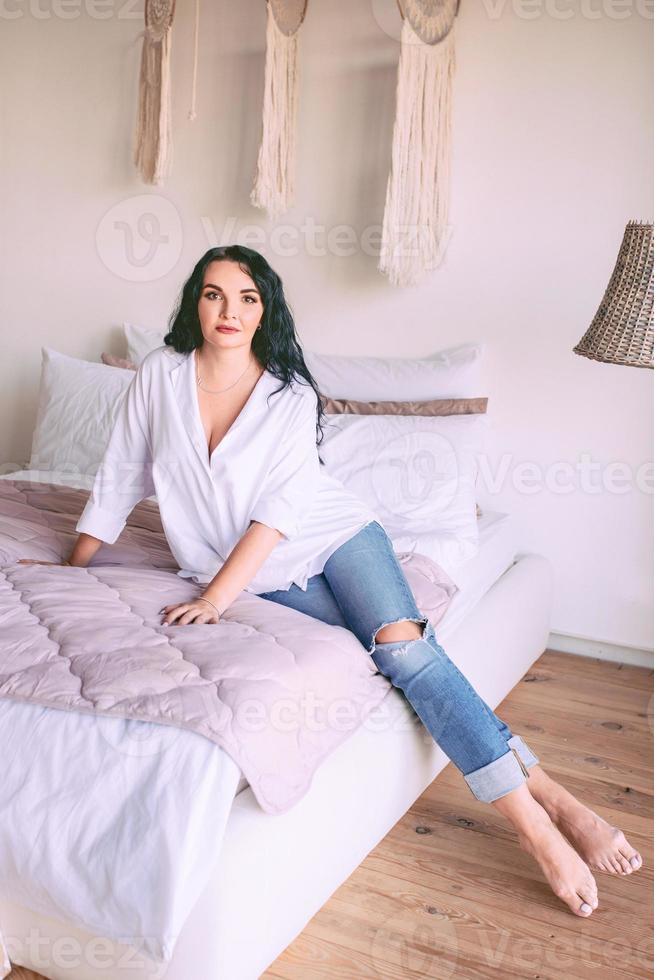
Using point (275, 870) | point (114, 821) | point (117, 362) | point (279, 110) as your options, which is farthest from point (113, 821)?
point (279, 110)

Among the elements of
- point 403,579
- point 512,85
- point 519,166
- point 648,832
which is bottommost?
point 648,832

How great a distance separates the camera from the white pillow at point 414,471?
2420 millimetres

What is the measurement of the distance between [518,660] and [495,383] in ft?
2.53

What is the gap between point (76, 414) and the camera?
2.86 meters

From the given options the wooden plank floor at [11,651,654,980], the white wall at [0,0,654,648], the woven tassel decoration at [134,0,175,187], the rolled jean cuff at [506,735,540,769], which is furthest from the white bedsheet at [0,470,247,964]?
the woven tassel decoration at [134,0,175,187]

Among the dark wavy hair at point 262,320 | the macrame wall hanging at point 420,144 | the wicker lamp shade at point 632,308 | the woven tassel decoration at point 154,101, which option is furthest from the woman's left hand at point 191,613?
the woven tassel decoration at point 154,101

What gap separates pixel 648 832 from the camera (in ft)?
6.34

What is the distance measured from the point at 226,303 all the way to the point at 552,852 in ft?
3.61

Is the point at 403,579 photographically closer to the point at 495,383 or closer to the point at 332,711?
the point at 332,711

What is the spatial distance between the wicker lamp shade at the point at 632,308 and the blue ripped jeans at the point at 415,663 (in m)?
0.69

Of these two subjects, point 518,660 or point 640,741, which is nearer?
point 640,741

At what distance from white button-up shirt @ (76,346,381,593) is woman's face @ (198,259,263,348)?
0.27ft

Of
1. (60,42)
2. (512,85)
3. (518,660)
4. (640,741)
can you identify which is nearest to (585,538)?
(518,660)

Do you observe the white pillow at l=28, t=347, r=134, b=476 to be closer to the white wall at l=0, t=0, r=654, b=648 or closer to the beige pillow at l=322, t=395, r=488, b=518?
the white wall at l=0, t=0, r=654, b=648
